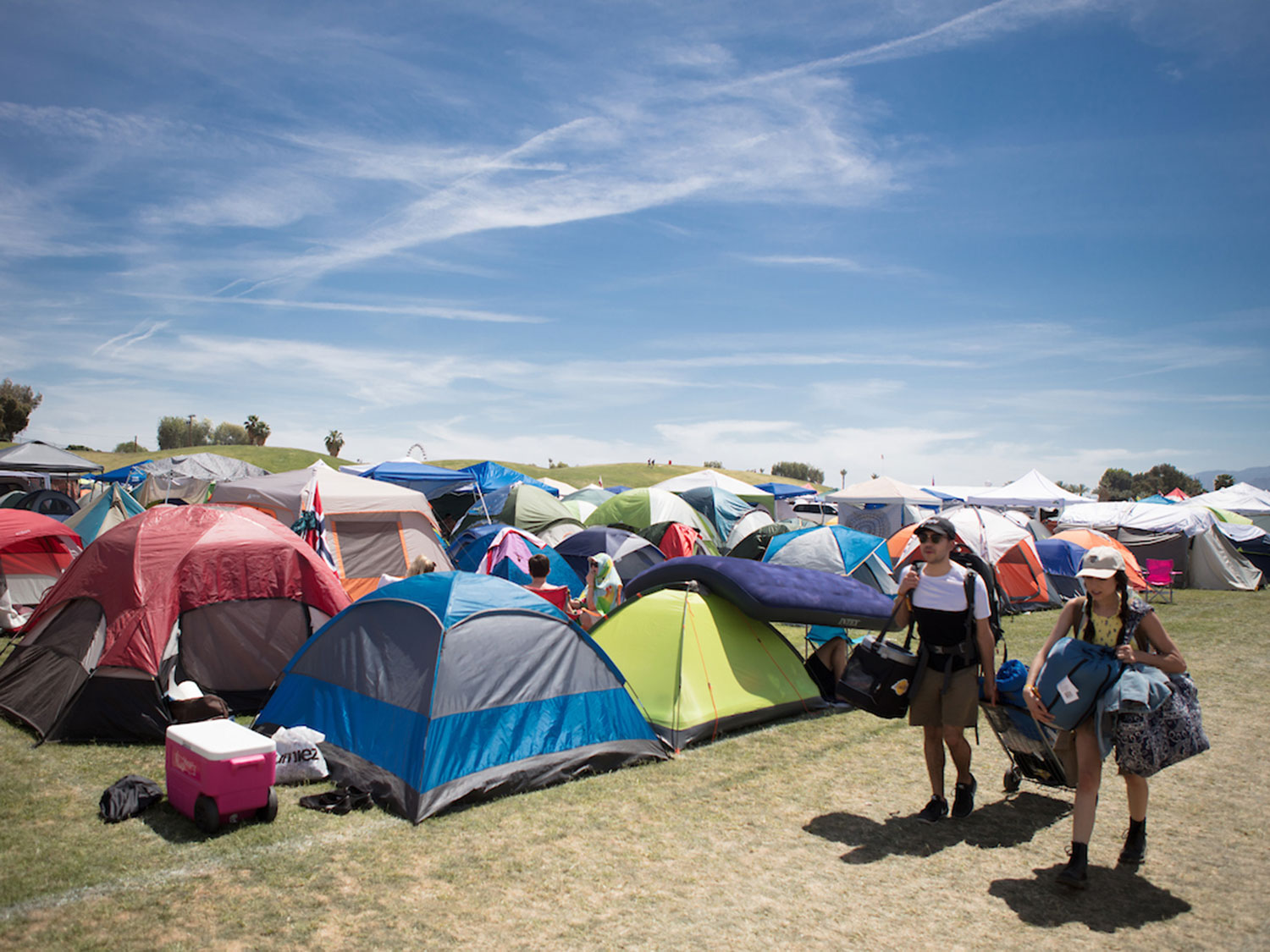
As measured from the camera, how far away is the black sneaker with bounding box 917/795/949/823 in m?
5.12

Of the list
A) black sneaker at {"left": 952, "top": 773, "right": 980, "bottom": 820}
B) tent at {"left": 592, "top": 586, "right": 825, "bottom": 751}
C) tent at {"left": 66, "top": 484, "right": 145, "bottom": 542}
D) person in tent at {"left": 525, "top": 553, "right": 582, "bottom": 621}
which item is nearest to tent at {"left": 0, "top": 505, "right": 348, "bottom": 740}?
person in tent at {"left": 525, "top": 553, "right": 582, "bottom": 621}

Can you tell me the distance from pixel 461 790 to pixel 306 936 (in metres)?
1.51

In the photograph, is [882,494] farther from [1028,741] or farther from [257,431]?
[257,431]

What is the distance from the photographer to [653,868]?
4.45 metres

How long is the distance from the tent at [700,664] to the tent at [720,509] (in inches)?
653

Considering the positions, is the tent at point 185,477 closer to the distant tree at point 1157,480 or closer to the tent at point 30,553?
the tent at point 30,553

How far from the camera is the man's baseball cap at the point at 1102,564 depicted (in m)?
4.22

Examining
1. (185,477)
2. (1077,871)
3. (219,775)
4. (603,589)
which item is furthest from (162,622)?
(185,477)

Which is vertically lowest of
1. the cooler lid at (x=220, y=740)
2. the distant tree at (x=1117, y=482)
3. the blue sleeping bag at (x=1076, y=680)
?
the cooler lid at (x=220, y=740)

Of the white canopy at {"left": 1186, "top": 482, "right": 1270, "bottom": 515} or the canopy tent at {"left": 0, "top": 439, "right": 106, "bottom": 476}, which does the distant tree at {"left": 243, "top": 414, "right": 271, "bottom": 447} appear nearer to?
the canopy tent at {"left": 0, "top": 439, "right": 106, "bottom": 476}

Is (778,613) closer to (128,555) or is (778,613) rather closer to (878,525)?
(128,555)

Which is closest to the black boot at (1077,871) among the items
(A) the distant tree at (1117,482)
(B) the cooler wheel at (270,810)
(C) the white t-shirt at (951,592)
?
(C) the white t-shirt at (951,592)

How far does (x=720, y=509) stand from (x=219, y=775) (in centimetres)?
2067

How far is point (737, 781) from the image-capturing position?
19.1 feet
